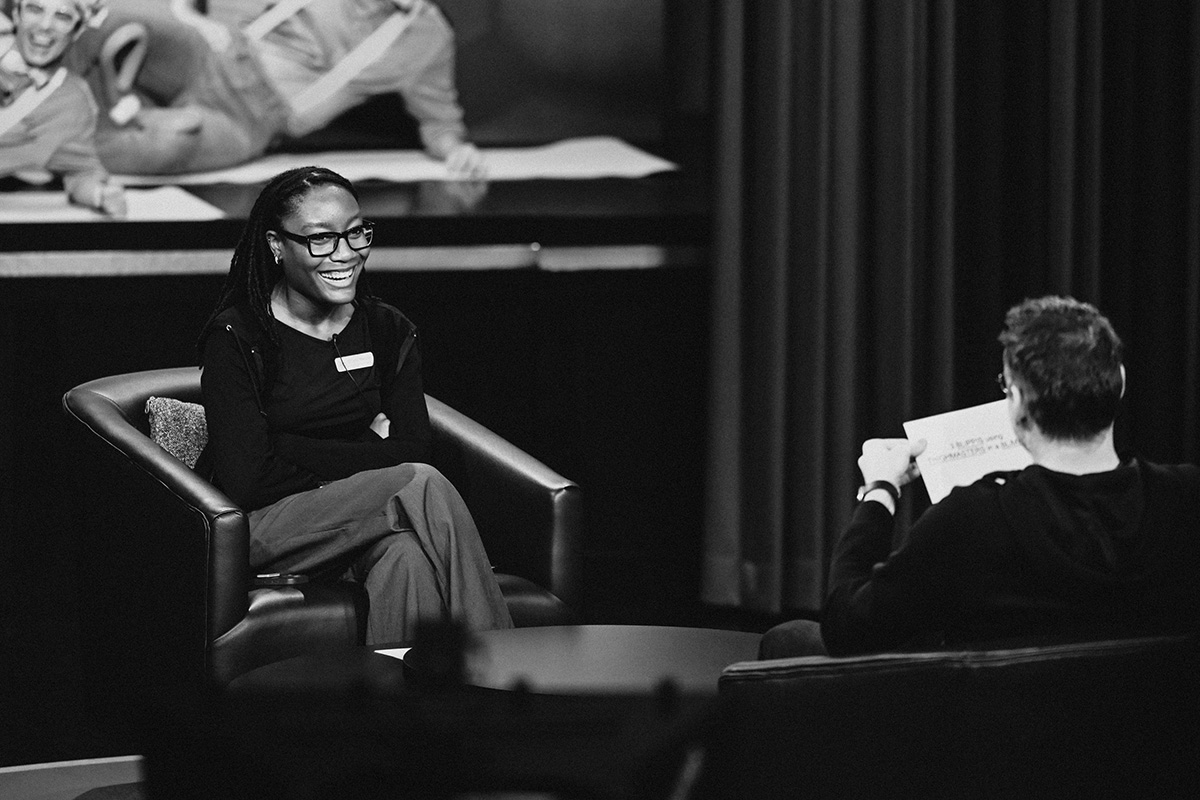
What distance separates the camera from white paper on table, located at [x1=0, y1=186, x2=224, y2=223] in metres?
4.09

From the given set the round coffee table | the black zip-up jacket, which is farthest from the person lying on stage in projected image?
the round coffee table

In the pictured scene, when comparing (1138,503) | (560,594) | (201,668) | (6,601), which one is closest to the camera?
(1138,503)

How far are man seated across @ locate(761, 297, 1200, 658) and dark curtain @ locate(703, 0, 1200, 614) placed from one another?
2.44m

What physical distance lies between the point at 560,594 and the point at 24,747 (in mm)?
1149

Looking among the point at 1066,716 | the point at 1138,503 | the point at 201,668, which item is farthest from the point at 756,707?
the point at 201,668

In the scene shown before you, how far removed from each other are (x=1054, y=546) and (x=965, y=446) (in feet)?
1.21

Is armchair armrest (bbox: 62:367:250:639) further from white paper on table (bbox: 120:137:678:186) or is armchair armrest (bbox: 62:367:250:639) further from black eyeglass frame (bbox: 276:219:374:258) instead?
white paper on table (bbox: 120:137:678:186)

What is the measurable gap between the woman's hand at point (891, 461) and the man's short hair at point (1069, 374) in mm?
218

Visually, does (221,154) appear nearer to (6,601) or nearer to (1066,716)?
(6,601)

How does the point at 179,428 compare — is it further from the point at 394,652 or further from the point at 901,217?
the point at 901,217

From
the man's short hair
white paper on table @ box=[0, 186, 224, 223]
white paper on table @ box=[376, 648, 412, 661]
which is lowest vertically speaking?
white paper on table @ box=[376, 648, 412, 661]

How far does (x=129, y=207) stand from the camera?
163 inches

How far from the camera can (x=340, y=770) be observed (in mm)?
1309

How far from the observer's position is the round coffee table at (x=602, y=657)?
7.64ft
